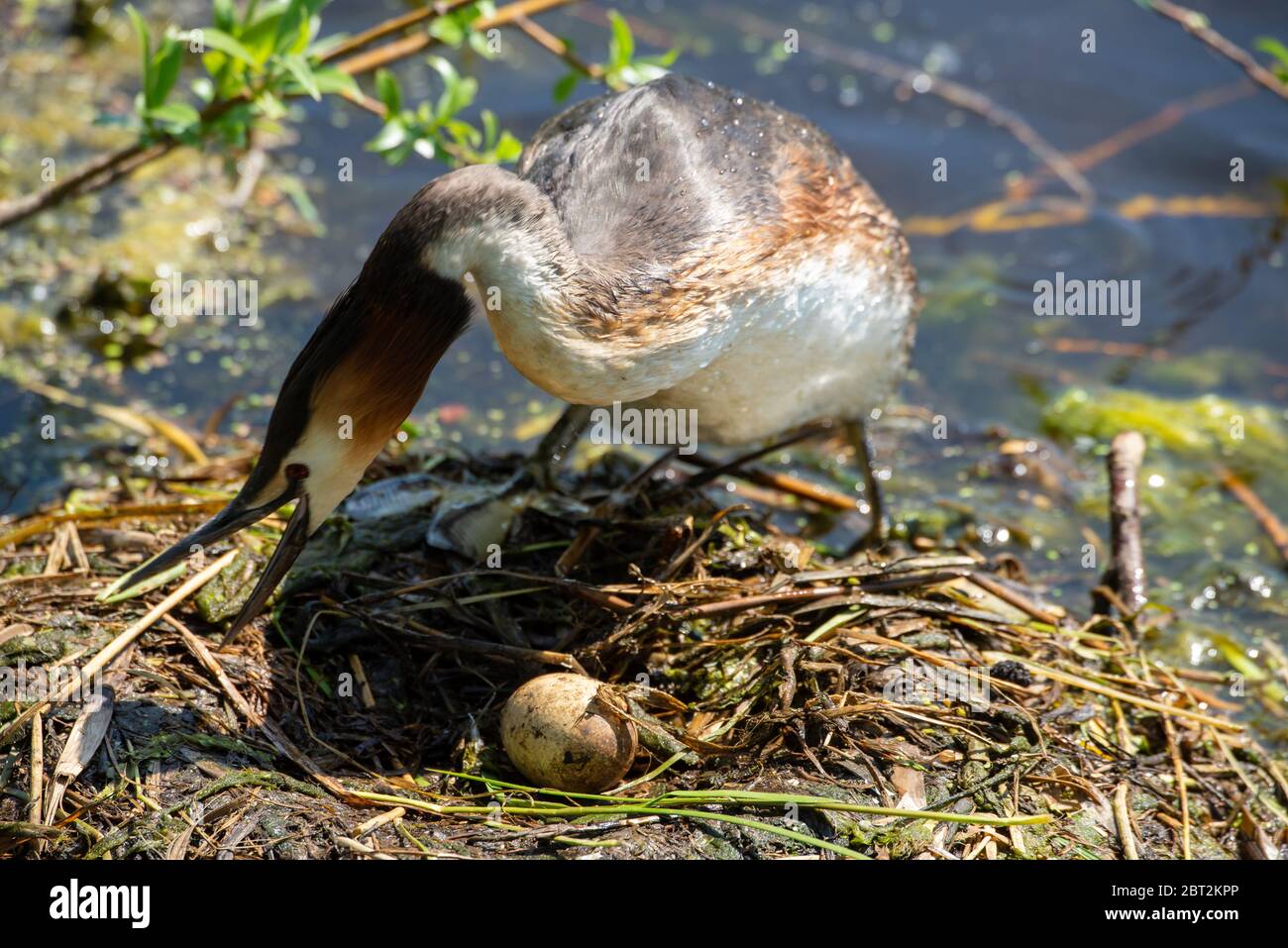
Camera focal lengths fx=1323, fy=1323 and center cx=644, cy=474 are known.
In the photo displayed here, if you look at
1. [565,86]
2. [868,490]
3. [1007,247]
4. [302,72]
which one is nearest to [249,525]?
[302,72]

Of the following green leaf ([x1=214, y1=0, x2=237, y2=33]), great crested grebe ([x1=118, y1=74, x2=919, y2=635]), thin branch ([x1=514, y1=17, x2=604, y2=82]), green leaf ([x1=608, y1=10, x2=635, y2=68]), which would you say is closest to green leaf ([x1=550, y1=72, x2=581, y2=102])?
thin branch ([x1=514, y1=17, x2=604, y2=82])

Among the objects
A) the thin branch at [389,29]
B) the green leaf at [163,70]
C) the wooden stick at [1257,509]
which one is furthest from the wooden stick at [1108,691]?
the green leaf at [163,70]

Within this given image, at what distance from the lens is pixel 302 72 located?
4.50m

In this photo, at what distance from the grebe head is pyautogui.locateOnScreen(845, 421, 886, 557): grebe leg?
88.2 inches

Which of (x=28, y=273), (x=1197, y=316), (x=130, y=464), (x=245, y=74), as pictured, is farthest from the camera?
(x=1197, y=316)

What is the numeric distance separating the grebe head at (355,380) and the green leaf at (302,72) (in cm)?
103

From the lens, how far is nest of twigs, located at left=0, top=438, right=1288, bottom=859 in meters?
3.55

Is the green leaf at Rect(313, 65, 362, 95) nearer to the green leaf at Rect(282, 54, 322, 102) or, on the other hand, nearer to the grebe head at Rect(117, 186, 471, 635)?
the green leaf at Rect(282, 54, 322, 102)

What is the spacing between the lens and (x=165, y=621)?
13.6ft

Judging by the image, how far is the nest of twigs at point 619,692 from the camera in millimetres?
3549

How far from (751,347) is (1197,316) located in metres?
4.07

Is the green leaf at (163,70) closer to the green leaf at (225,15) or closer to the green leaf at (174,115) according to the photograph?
the green leaf at (174,115)

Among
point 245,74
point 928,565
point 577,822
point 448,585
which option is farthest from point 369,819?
point 245,74
